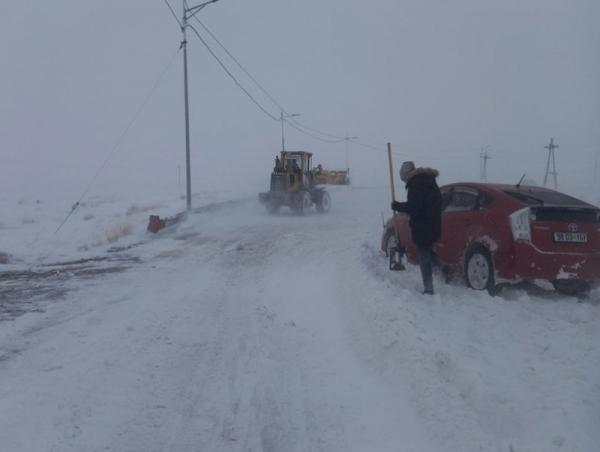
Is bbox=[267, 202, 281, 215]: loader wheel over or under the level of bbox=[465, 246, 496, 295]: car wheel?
under

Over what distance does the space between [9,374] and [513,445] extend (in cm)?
416

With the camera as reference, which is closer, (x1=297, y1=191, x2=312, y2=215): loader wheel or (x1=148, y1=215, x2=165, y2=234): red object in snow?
(x1=148, y1=215, x2=165, y2=234): red object in snow

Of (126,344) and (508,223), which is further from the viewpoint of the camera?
(508,223)

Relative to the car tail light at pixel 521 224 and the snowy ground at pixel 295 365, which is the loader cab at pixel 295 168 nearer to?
the snowy ground at pixel 295 365

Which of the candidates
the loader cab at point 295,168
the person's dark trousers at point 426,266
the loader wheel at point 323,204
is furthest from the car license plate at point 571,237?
the loader wheel at point 323,204

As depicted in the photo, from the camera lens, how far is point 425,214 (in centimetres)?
732

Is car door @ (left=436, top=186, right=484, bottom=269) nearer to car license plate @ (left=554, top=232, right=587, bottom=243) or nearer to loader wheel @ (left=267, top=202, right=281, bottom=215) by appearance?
car license plate @ (left=554, top=232, right=587, bottom=243)

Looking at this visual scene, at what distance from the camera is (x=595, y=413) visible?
3.97 m

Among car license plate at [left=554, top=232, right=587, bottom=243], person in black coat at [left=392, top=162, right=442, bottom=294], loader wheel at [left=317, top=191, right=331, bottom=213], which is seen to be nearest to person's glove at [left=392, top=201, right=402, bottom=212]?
person in black coat at [left=392, top=162, right=442, bottom=294]

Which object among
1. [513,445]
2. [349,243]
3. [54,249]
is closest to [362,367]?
[513,445]

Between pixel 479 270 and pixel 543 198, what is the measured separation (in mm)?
1254

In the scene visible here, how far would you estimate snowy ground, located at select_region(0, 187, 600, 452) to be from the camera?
4.02 m

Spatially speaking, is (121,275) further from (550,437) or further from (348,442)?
(550,437)

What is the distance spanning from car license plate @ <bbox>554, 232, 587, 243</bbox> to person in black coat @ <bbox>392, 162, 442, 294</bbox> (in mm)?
1396
